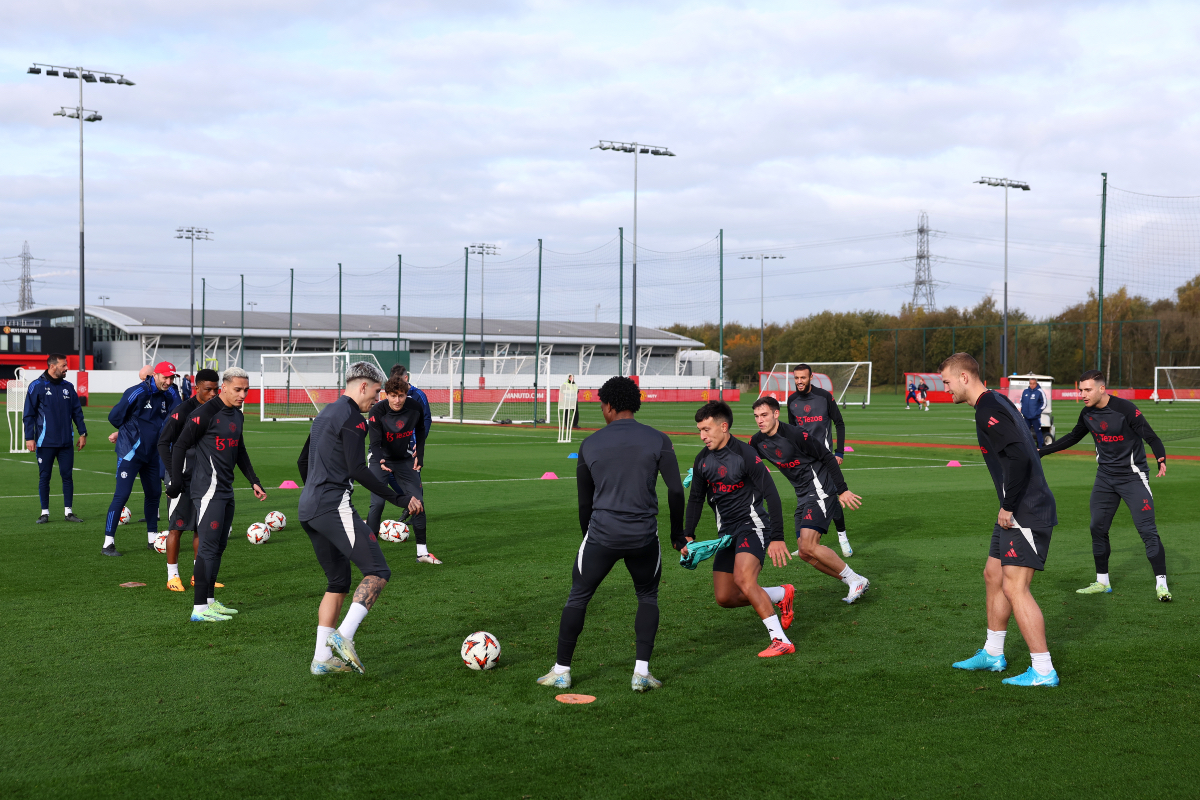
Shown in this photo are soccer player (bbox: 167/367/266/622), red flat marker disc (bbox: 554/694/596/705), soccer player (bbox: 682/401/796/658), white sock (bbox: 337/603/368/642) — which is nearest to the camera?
red flat marker disc (bbox: 554/694/596/705)

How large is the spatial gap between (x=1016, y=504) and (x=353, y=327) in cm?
8132

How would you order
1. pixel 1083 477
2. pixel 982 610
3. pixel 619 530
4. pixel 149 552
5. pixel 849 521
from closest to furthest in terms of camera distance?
pixel 619 530, pixel 982 610, pixel 149 552, pixel 849 521, pixel 1083 477

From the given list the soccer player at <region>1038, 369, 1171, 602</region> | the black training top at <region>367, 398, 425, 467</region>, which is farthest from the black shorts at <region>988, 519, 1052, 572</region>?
the black training top at <region>367, 398, 425, 467</region>

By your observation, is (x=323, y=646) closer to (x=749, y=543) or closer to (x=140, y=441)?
(x=749, y=543)

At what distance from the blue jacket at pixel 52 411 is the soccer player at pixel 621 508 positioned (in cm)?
935

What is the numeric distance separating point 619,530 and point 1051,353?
268 feet

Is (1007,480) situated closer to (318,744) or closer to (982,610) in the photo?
(982,610)

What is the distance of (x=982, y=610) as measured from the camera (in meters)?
8.29

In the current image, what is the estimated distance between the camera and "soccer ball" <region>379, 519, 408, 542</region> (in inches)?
460

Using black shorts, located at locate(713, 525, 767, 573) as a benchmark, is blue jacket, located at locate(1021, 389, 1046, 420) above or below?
above

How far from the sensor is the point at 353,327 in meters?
84.1

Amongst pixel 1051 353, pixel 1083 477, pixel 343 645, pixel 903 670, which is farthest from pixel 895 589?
pixel 1051 353

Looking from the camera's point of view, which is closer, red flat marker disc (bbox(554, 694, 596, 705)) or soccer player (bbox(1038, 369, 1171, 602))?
red flat marker disc (bbox(554, 694, 596, 705))

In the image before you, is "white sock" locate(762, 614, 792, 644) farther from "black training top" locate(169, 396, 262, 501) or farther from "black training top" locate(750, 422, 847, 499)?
"black training top" locate(169, 396, 262, 501)
